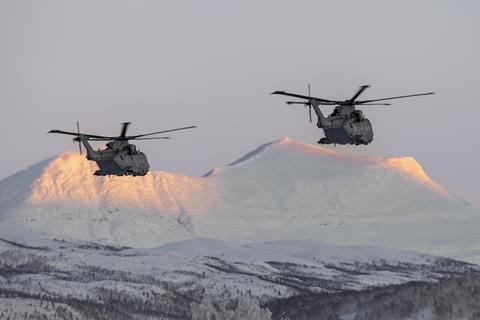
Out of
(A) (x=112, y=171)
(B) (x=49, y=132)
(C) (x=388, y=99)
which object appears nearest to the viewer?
(C) (x=388, y=99)

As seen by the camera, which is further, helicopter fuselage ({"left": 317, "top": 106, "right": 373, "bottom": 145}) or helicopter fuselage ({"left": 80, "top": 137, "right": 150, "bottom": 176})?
helicopter fuselage ({"left": 80, "top": 137, "right": 150, "bottom": 176})

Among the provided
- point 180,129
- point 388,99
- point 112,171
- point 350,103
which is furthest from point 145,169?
point 388,99

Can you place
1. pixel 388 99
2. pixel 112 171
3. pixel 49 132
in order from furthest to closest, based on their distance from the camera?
1. pixel 112 171
2. pixel 49 132
3. pixel 388 99

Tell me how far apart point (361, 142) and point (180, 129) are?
2047 cm

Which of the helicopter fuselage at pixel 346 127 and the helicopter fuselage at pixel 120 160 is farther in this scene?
the helicopter fuselage at pixel 120 160

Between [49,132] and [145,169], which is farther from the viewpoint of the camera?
[145,169]

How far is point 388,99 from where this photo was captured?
5782 inches

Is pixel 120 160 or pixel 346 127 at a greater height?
pixel 346 127

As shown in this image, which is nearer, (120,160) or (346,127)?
(346,127)

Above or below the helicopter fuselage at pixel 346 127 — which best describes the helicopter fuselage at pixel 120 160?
below

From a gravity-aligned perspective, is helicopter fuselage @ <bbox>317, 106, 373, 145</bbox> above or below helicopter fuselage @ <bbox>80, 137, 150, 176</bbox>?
above

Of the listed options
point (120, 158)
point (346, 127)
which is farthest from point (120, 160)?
point (346, 127)

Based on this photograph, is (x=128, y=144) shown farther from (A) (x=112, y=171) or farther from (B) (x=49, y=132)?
(B) (x=49, y=132)

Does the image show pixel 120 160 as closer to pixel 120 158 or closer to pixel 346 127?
pixel 120 158
